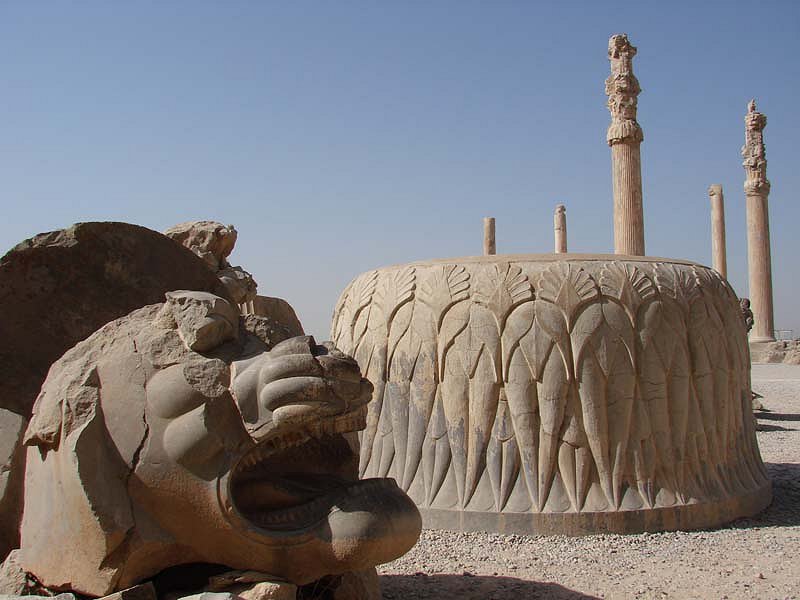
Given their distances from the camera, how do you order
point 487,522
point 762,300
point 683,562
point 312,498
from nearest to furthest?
point 312,498
point 683,562
point 487,522
point 762,300

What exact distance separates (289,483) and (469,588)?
1.54 meters

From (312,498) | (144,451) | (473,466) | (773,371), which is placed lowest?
(773,371)

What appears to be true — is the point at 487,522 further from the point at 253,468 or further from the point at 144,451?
the point at 144,451

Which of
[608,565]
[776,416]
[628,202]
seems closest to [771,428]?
[776,416]

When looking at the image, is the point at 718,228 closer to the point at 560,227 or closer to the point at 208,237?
the point at 560,227

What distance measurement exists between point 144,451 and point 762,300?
2650 centimetres

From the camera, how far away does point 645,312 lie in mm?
4910

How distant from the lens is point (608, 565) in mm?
4137

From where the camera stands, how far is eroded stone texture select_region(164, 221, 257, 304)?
9.28 m

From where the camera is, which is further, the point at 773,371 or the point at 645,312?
the point at 773,371

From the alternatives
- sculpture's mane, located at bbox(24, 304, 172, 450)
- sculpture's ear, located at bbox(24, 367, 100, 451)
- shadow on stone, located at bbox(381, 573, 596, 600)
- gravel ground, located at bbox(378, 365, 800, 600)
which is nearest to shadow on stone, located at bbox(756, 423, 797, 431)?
gravel ground, located at bbox(378, 365, 800, 600)

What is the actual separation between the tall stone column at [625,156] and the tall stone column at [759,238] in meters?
11.7

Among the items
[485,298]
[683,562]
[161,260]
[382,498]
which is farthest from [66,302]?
[683,562]

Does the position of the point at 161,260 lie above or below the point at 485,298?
above
